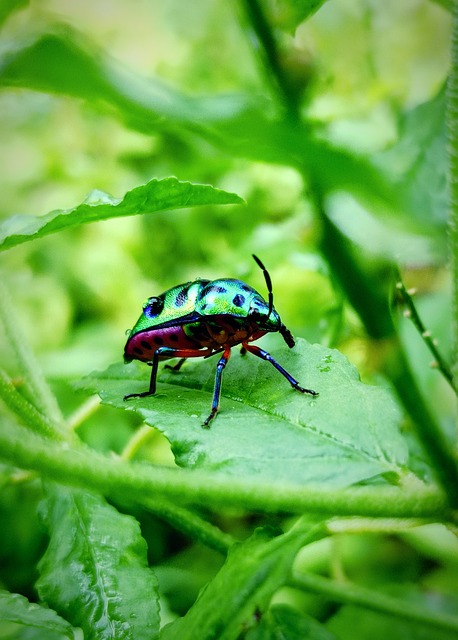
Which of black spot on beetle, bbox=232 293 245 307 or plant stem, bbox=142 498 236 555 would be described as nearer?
plant stem, bbox=142 498 236 555

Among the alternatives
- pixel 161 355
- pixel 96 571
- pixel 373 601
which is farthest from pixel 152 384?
pixel 373 601

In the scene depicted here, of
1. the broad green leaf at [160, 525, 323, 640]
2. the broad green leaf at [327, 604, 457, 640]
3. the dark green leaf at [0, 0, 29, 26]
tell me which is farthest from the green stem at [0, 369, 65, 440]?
the broad green leaf at [327, 604, 457, 640]

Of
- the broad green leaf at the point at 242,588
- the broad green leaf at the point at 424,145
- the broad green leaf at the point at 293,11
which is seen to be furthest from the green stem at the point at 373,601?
the broad green leaf at the point at 293,11

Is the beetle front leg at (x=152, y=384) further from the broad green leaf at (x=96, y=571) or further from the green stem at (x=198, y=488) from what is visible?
the green stem at (x=198, y=488)

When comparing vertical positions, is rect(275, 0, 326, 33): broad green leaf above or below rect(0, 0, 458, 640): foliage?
above

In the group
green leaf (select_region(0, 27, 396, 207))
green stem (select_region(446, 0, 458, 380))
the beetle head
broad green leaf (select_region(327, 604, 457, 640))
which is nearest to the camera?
green leaf (select_region(0, 27, 396, 207))

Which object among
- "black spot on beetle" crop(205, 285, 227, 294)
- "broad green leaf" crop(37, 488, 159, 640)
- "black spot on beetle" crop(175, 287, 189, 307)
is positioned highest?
"black spot on beetle" crop(175, 287, 189, 307)

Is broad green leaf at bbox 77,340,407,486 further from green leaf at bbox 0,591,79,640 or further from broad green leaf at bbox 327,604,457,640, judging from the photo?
broad green leaf at bbox 327,604,457,640

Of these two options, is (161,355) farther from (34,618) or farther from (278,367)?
(34,618)
